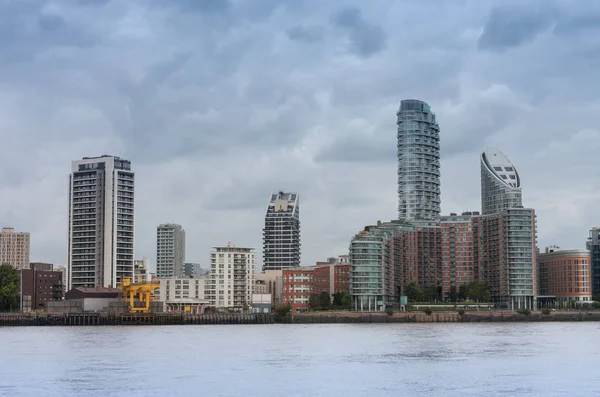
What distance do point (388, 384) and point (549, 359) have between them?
31.4m

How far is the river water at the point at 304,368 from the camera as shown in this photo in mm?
77688

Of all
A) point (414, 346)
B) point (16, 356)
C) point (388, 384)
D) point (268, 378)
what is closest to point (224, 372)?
point (268, 378)

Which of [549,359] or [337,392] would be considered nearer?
[337,392]

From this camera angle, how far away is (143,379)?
Answer: 85.7 metres

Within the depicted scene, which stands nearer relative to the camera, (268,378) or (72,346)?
(268,378)

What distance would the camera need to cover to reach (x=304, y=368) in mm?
95938

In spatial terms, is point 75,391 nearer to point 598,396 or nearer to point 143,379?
point 143,379

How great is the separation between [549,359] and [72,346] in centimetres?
6478

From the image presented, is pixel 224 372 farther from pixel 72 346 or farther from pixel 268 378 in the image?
pixel 72 346

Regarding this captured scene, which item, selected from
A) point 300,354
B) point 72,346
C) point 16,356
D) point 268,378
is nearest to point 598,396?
point 268,378

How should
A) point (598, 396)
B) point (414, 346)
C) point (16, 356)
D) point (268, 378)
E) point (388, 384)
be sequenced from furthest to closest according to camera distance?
1. point (414, 346)
2. point (16, 356)
3. point (268, 378)
4. point (388, 384)
5. point (598, 396)

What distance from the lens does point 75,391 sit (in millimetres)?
76812

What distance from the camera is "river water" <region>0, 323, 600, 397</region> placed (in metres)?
77.7

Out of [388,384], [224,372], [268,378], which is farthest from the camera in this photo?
[224,372]
